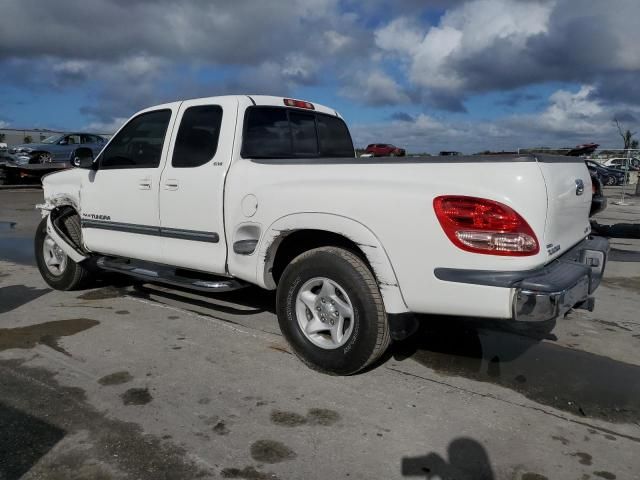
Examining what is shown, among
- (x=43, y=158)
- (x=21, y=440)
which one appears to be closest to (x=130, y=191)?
(x=21, y=440)

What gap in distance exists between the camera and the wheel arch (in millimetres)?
3270

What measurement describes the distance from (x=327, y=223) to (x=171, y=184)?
65.5 inches

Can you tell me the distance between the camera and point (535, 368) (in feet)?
12.8

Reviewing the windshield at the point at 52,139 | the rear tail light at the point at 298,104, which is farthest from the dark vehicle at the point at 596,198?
the windshield at the point at 52,139

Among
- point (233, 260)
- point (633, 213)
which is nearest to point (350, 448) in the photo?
point (233, 260)

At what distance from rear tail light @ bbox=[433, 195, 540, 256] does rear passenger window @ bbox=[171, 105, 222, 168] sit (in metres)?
2.10

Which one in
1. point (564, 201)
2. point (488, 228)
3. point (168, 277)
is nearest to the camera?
point (488, 228)

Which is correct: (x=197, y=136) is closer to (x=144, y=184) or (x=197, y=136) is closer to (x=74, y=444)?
(x=144, y=184)

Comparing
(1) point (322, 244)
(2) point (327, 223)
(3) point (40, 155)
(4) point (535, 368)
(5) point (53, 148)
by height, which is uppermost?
(5) point (53, 148)

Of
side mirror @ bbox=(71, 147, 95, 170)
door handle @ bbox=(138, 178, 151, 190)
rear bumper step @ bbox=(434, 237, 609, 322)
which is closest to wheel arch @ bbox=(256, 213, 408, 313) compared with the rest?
rear bumper step @ bbox=(434, 237, 609, 322)

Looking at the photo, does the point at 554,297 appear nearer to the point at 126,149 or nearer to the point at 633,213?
the point at 126,149

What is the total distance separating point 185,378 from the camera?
143 inches

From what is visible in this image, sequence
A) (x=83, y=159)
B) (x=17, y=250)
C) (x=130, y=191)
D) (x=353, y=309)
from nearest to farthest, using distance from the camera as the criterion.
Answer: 1. (x=353, y=309)
2. (x=130, y=191)
3. (x=83, y=159)
4. (x=17, y=250)

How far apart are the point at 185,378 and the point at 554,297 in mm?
2378
